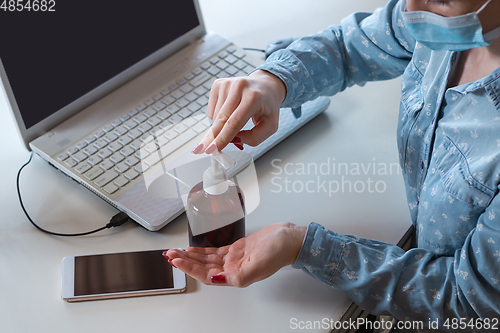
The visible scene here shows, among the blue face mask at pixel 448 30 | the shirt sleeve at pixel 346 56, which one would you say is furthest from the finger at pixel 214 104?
the blue face mask at pixel 448 30

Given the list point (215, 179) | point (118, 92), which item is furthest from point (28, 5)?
point (215, 179)

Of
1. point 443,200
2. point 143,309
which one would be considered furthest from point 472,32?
point 143,309

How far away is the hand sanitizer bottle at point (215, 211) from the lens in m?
0.70

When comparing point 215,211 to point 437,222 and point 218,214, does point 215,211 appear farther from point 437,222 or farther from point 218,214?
point 437,222

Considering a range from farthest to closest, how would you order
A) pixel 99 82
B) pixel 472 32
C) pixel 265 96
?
1. pixel 99 82
2. pixel 265 96
3. pixel 472 32

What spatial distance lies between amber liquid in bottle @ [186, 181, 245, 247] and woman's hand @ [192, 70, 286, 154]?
0.23 feet

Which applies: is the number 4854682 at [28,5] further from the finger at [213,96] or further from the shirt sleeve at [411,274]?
the shirt sleeve at [411,274]

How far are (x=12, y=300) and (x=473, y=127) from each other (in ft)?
2.30

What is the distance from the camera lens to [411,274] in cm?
68

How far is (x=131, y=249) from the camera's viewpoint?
2.53 feet

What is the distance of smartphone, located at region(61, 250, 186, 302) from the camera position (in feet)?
2.27

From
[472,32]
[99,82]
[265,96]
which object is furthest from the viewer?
[99,82]

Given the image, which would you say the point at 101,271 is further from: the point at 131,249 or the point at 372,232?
the point at 372,232

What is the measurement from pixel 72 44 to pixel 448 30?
0.66 meters
